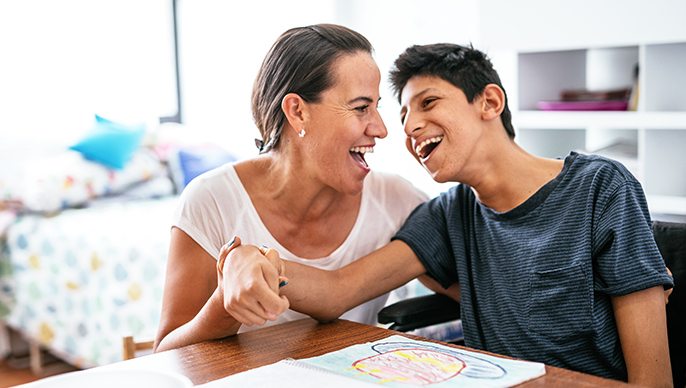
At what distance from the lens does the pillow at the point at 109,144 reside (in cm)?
350

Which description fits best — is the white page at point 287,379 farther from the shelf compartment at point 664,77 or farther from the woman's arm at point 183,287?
the shelf compartment at point 664,77

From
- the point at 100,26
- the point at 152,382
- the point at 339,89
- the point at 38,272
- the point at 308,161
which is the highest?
the point at 100,26

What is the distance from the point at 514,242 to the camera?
1.38 m

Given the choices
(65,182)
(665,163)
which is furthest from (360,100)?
(65,182)

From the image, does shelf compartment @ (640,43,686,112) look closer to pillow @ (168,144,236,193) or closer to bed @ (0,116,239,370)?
bed @ (0,116,239,370)

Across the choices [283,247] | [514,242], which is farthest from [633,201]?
[283,247]

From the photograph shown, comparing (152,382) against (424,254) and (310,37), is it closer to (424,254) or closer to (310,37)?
(424,254)

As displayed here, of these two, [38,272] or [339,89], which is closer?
[339,89]

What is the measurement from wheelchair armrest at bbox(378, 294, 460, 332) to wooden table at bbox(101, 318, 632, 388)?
8.9 inches

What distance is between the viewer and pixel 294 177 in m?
1.55

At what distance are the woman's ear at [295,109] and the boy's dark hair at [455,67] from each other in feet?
0.80

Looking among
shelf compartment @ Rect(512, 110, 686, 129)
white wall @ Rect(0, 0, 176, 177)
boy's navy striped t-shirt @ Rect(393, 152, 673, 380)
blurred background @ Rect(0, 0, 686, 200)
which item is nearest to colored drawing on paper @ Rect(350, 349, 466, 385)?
boy's navy striped t-shirt @ Rect(393, 152, 673, 380)

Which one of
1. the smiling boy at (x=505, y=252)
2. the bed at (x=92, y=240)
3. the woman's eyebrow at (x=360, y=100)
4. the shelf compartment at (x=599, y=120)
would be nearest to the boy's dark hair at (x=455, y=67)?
the smiling boy at (x=505, y=252)

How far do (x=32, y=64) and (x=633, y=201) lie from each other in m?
3.44
